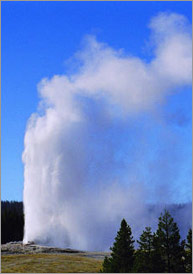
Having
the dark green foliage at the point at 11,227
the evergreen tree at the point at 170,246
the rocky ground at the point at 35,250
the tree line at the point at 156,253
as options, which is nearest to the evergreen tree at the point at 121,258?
the tree line at the point at 156,253

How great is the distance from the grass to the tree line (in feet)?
66.4

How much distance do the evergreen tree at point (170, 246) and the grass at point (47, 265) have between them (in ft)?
75.5

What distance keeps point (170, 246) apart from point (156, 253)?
2232 millimetres

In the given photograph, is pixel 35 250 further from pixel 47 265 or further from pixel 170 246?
pixel 170 246

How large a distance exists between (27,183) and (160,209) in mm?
61118

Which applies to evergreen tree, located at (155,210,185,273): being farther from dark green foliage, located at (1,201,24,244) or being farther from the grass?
dark green foliage, located at (1,201,24,244)

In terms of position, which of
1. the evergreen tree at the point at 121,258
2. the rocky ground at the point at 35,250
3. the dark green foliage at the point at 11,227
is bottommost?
the evergreen tree at the point at 121,258

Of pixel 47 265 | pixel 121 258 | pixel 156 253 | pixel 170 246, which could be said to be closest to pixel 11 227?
pixel 47 265

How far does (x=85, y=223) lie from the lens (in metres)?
122

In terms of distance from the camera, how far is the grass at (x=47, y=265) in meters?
64.7

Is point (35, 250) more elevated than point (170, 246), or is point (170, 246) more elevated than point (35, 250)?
point (35, 250)

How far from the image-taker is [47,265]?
228 feet

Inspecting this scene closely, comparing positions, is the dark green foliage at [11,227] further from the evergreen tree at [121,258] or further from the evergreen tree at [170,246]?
the evergreen tree at [170,246]

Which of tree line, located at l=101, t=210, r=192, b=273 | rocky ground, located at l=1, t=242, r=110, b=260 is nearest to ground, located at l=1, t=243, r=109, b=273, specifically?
rocky ground, located at l=1, t=242, r=110, b=260
